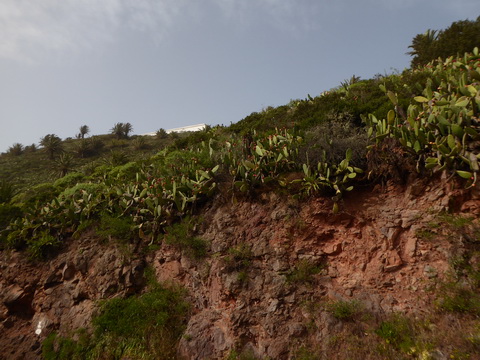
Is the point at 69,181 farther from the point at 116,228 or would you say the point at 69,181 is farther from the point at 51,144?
the point at 51,144

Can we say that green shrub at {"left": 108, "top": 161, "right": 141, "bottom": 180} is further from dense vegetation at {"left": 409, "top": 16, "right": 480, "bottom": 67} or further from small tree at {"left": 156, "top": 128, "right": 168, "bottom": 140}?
small tree at {"left": 156, "top": 128, "right": 168, "bottom": 140}

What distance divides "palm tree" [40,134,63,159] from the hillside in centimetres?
2182

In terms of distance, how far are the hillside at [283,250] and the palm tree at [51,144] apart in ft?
71.6

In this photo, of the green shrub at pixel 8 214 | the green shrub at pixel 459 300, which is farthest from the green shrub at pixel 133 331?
the green shrub at pixel 459 300

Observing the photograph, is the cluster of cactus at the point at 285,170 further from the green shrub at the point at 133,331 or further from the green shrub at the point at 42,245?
the green shrub at the point at 42,245

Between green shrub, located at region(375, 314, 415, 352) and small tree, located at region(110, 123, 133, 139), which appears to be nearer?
green shrub, located at region(375, 314, 415, 352)

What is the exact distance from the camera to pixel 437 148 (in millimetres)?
4824

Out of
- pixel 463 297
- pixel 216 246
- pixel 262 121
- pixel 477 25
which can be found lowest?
pixel 463 297

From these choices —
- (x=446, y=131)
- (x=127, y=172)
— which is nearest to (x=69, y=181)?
(x=127, y=172)

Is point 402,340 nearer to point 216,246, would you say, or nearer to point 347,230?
point 347,230

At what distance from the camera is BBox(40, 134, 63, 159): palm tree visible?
27.6 m

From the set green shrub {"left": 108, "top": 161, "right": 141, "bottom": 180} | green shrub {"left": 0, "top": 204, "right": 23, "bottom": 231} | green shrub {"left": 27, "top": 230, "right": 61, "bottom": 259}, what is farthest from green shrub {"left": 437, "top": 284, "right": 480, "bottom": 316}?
green shrub {"left": 0, "top": 204, "right": 23, "bottom": 231}

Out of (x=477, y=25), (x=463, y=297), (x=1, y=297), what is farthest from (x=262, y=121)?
(x=477, y=25)

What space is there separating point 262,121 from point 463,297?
8054mm
